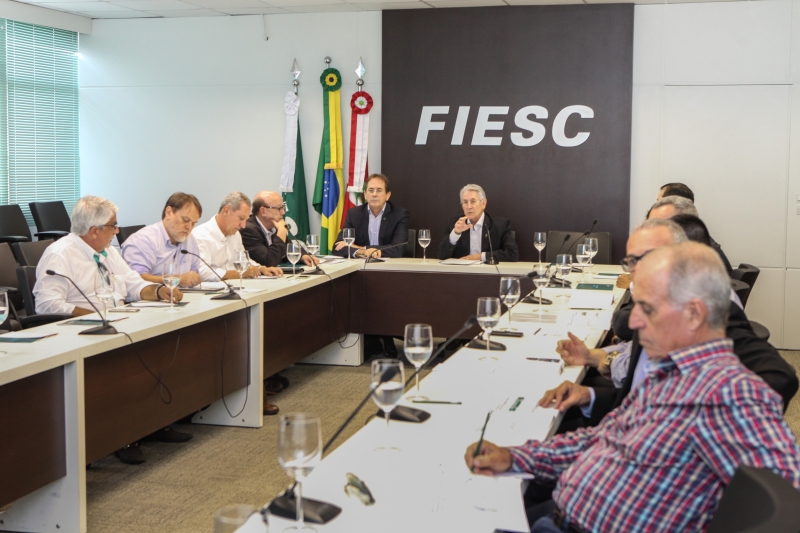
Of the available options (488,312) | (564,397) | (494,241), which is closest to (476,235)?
(494,241)

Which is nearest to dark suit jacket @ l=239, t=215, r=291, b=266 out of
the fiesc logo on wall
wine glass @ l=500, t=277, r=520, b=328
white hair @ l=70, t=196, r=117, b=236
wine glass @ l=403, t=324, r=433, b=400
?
white hair @ l=70, t=196, r=117, b=236

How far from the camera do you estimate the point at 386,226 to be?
269 inches

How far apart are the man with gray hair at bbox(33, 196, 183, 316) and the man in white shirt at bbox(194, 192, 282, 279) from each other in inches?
42.6

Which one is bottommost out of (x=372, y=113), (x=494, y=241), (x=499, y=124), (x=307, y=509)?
(x=307, y=509)

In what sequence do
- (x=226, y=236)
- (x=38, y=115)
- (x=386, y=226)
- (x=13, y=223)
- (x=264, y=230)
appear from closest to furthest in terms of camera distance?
(x=226, y=236)
(x=264, y=230)
(x=386, y=226)
(x=13, y=223)
(x=38, y=115)

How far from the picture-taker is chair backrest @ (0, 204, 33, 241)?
734 cm

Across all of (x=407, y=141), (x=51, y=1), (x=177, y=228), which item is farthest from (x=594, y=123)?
(x=51, y=1)

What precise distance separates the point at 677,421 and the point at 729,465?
0.14m

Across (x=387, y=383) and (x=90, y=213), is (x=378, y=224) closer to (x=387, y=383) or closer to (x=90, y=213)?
(x=90, y=213)

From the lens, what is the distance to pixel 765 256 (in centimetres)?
687

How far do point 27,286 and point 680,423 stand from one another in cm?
357

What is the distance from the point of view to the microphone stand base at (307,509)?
1.51 meters

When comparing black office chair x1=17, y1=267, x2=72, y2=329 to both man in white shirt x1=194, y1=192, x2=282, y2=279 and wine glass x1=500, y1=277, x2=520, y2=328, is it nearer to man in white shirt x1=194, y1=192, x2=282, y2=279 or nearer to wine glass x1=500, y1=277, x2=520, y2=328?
man in white shirt x1=194, y1=192, x2=282, y2=279

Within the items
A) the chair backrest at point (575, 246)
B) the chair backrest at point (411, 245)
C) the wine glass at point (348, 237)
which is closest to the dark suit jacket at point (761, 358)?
the wine glass at point (348, 237)
